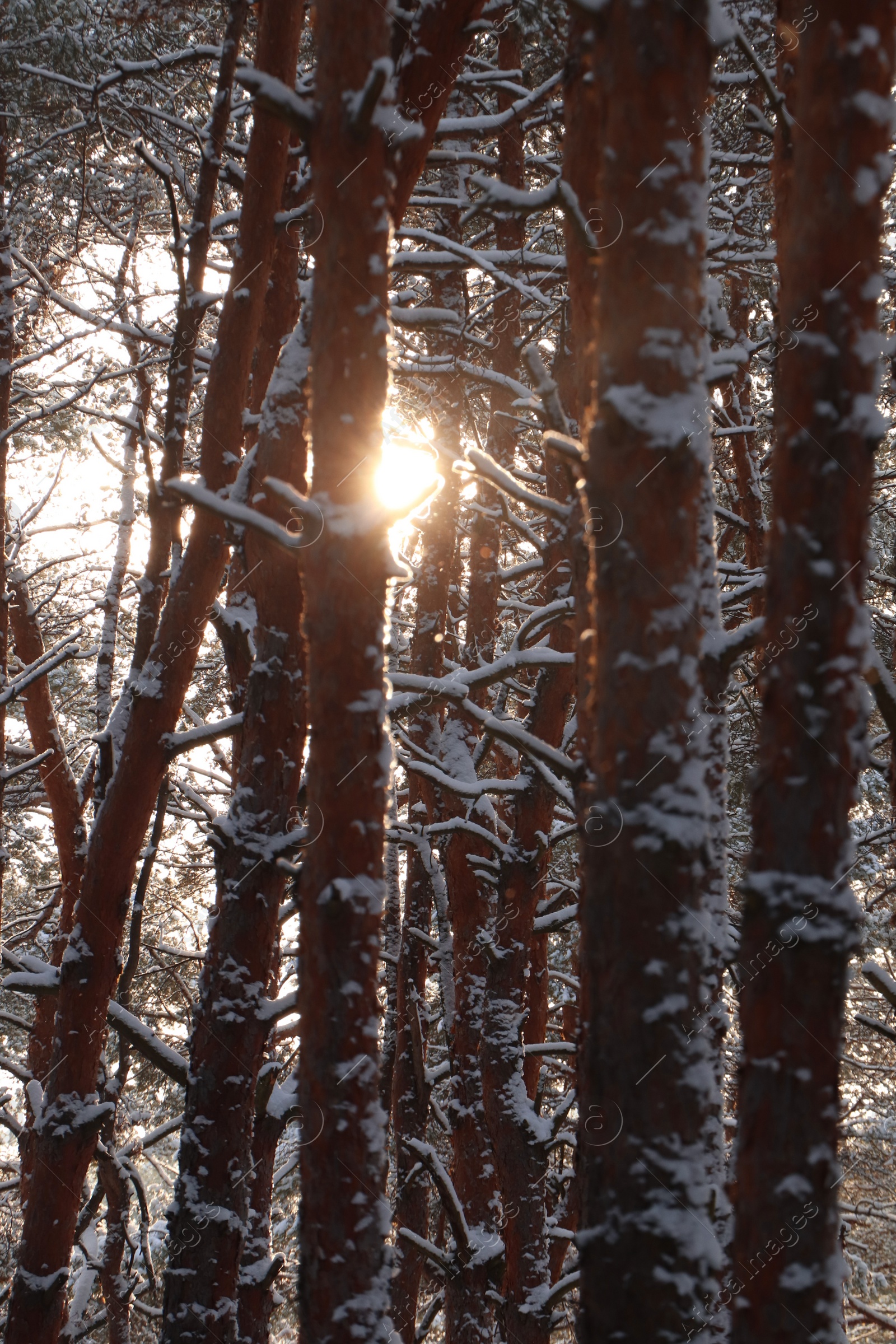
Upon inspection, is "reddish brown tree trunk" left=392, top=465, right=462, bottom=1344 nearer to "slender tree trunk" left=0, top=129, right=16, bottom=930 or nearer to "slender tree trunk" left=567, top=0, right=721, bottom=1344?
"slender tree trunk" left=0, top=129, right=16, bottom=930

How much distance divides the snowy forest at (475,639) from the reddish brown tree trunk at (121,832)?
3 centimetres

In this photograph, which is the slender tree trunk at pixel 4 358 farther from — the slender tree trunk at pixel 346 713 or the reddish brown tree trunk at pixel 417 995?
the slender tree trunk at pixel 346 713

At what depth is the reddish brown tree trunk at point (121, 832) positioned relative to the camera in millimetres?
5465

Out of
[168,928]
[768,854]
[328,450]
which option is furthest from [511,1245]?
[168,928]

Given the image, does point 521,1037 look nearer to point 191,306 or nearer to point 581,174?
point 191,306

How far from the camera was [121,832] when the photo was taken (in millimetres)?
5586

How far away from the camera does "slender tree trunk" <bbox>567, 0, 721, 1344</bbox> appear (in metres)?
2.58

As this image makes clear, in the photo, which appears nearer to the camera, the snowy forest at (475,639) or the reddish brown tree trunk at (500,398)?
the snowy forest at (475,639)

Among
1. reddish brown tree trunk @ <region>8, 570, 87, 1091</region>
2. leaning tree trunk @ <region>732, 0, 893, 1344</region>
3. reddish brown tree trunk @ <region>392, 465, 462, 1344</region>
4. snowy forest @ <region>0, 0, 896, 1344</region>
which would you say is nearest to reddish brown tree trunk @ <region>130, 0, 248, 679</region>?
snowy forest @ <region>0, 0, 896, 1344</region>

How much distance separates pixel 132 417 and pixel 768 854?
9241 mm

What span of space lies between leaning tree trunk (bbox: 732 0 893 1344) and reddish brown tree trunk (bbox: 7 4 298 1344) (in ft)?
12.2

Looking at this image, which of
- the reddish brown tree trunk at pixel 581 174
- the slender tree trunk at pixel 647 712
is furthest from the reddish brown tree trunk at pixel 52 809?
the slender tree trunk at pixel 647 712

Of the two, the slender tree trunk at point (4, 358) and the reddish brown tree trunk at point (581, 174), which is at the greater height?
the slender tree trunk at point (4, 358)

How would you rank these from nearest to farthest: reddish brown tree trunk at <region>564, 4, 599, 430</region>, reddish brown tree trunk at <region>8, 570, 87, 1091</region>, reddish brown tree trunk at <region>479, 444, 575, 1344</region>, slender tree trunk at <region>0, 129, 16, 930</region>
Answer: reddish brown tree trunk at <region>564, 4, 599, 430</region> → reddish brown tree trunk at <region>479, 444, 575, 1344</region> → slender tree trunk at <region>0, 129, 16, 930</region> → reddish brown tree trunk at <region>8, 570, 87, 1091</region>
